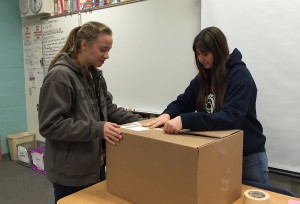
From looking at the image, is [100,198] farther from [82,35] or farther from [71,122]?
[82,35]

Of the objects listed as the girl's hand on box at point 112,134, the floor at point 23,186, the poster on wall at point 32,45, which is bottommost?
the floor at point 23,186

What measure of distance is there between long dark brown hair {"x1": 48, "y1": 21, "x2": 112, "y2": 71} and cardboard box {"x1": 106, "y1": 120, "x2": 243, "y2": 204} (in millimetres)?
526

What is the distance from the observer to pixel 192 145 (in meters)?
0.89

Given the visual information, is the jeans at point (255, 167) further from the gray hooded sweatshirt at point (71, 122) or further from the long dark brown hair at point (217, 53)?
the gray hooded sweatshirt at point (71, 122)

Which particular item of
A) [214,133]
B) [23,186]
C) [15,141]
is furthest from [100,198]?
[15,141]

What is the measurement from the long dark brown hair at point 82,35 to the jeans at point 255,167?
3.04 feet

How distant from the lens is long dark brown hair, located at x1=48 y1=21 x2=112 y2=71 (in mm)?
1380

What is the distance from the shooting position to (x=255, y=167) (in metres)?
1.41

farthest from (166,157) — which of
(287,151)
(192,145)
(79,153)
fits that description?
(287,151)

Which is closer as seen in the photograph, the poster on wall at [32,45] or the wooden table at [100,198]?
the wooden table at [100,198]

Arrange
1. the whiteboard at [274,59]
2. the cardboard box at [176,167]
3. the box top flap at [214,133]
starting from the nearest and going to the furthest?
the cardboard box at [176,167] < the box top flap at [214,133] < the whiteboard at [274,59]

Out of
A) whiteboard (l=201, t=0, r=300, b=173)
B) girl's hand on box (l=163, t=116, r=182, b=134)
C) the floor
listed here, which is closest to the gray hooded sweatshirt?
girl's hand on box (l=163, t=116, r=182, b=134)

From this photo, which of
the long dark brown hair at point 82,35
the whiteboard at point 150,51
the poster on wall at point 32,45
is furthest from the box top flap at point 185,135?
the poster on wall at point 32,45

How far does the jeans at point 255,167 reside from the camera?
140 cm
